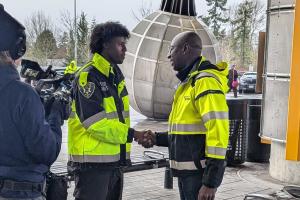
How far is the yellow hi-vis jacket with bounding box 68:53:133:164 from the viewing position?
4062mm

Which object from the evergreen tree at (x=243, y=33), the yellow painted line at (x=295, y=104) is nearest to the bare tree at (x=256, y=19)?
the evergreen tree at (x=243, y=33)

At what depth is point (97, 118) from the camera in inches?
160

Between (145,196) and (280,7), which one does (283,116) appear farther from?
(145,196)

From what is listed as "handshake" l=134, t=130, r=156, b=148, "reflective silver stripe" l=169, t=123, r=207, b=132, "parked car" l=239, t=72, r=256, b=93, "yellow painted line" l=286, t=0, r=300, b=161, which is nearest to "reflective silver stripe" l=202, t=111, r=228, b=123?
"reflective silver stripe" l=169, t=123, r=207, b=132

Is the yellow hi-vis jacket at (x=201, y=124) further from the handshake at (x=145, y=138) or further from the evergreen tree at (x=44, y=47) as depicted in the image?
the evergreen tree at (x=44, y=47)

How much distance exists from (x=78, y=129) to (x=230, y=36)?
5993cm

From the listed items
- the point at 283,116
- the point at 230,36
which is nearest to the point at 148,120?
the point at 283,116

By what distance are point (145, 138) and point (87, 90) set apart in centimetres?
72

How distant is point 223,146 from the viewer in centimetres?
370

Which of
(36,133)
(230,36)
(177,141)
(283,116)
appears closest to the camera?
(36,133)

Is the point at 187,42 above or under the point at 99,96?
above

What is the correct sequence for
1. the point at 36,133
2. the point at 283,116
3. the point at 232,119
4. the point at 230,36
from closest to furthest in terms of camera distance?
the point at 36,133
the point at 283,116
the point at 232,119
the point at 230,36

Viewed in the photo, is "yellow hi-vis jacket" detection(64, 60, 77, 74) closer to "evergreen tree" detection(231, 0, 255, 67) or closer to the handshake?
the handshake

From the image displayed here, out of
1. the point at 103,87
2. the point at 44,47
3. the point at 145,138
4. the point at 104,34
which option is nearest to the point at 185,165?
the point at 145,138
